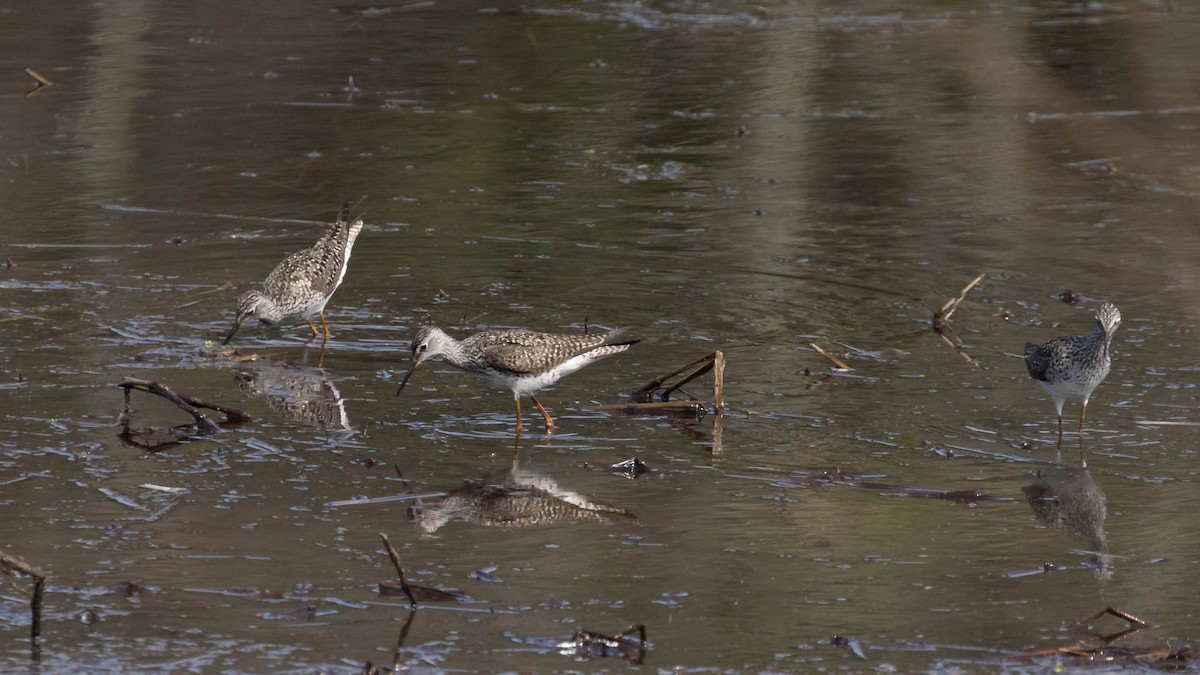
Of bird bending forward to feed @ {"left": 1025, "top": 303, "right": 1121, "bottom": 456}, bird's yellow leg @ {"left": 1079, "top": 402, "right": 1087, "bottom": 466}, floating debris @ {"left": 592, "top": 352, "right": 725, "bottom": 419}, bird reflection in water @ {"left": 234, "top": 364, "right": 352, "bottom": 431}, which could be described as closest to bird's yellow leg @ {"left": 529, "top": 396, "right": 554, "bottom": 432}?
floating debris @ {"left": 592, "top": 352, "right": 725, "bottom": 419}

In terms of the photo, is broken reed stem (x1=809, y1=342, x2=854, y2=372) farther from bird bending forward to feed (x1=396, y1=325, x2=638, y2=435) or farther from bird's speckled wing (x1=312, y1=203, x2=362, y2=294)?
bird's speckled wing (x1=312, y1=203, x2=362, y2=294)

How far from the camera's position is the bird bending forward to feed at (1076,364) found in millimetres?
9328

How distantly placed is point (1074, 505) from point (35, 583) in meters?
4.88

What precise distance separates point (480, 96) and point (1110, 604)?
13523mm

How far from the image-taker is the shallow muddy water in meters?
6.82

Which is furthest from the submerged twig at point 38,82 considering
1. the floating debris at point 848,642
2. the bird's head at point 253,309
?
the floating debris at point 848,642

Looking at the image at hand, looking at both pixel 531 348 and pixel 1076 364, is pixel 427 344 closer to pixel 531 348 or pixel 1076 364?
pixel 531 348

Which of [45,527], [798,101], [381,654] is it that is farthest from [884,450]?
[798,101]

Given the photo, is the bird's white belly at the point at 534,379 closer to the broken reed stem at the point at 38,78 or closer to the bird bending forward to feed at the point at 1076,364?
the bird bending forward to feed at the point at 1076,364

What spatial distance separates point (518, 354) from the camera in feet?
31.6

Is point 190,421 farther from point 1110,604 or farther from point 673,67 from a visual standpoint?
point 673,67

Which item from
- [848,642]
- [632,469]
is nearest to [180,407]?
[632,469]

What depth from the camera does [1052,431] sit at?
377 inches

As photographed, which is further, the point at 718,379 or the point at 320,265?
the point at 320,265
